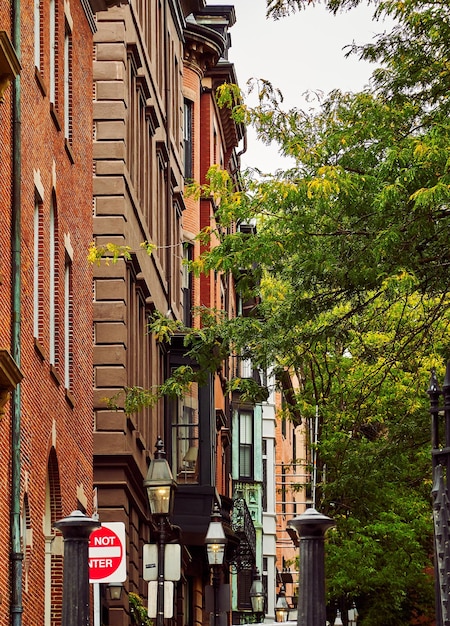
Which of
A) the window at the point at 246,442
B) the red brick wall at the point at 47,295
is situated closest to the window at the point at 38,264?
the red brick wall at the point at 47,295

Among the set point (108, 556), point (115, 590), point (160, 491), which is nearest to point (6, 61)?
point (108, 556)

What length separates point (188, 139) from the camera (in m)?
48.1

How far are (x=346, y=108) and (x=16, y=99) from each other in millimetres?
5574

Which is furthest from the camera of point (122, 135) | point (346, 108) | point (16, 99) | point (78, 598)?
point (122, 135)

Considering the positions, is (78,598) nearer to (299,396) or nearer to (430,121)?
(430,121)

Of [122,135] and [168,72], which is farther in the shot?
[168,72]

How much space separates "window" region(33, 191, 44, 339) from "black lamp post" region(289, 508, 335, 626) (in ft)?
35.0

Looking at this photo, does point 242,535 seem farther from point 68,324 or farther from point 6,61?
point 6,61

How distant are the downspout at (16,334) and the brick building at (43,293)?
0.02 m

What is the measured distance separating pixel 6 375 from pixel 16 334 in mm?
Answer: 2745

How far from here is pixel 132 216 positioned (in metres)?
32.1

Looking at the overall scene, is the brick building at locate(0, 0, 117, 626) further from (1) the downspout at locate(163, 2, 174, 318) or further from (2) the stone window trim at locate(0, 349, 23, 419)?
(1) the downspout at locate(163, 2, 174, 318)

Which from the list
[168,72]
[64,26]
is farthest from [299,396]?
[64,26]

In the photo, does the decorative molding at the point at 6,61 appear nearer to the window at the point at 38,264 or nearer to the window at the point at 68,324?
the window at the point at 38,264
